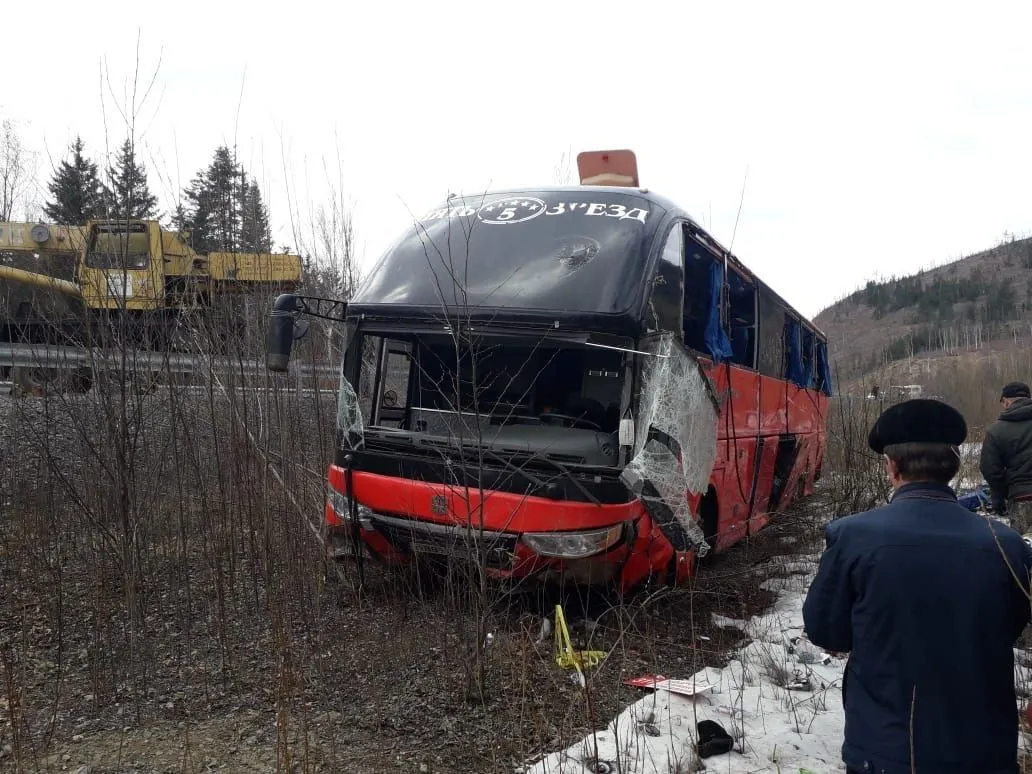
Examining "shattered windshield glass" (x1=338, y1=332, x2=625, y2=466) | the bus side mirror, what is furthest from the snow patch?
the bus side mirror

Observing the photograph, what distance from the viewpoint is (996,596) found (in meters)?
2.22

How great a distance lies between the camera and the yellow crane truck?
5.46 metres

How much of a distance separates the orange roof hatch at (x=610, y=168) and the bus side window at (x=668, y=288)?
4.42 ft

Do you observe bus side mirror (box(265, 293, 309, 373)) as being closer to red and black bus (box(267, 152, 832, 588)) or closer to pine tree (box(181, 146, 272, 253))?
red and black bus (box(267, 152, 832, 588))

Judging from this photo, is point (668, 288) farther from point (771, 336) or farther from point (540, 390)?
point (771, 336)

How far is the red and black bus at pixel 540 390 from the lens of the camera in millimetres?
5133

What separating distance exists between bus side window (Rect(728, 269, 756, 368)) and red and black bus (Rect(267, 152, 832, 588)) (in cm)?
44

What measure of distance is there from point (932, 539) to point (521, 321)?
333 centimetres

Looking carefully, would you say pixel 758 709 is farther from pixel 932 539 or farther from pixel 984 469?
pixel 984 469

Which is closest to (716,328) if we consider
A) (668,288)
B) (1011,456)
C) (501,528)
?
(668,288)

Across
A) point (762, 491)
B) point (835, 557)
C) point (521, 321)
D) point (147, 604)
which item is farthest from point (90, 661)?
point (762, 491)

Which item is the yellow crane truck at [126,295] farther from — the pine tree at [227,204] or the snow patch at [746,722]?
the snow patch at [746,722]

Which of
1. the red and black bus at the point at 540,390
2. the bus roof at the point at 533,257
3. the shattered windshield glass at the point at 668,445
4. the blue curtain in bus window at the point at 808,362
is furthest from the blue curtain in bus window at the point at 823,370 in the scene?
the shattered windshield glass at the point at 668,445

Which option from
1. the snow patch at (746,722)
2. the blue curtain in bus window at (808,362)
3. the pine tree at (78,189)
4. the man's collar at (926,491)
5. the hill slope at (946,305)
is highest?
the hill slope at (946,305)
